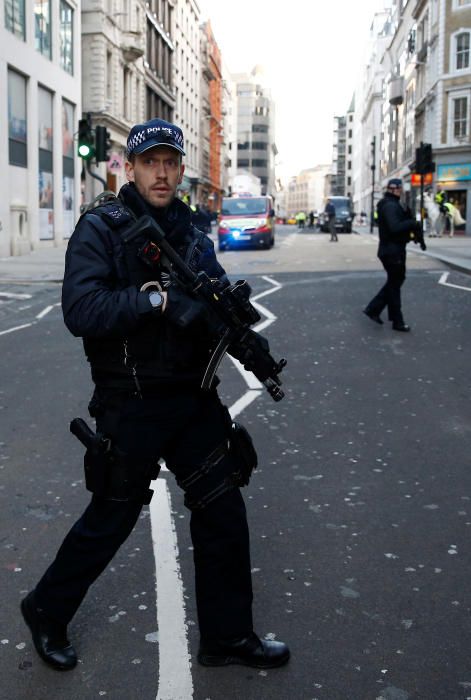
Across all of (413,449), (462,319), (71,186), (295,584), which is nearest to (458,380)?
(413,449)

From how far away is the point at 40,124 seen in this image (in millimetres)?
30406

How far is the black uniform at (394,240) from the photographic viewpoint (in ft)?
33.4

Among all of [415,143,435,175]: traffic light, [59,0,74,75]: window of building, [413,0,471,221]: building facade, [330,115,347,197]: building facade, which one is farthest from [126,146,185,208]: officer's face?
[330,115,347,197]: building facade

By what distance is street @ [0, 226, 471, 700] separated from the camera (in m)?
2.81

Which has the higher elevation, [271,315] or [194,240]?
[194,240]

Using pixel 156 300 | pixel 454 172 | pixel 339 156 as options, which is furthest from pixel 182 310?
pixel 339 156

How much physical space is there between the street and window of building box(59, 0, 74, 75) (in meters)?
27.3

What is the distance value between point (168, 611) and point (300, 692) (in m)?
0.74

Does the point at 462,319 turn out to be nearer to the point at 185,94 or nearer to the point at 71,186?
the point at 71,186

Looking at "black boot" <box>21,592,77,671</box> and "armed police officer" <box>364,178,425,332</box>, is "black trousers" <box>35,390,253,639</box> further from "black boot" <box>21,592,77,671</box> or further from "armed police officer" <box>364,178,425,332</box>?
"armed police officer" <box>364,178,425,332</box>

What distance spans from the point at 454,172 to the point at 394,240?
129 feet

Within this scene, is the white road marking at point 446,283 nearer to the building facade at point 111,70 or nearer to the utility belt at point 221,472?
the utility belt at point 221,472

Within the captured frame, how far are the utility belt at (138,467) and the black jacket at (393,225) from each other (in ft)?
25.3

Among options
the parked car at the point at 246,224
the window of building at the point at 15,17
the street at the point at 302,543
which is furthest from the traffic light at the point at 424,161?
the street at the point at 302,543
